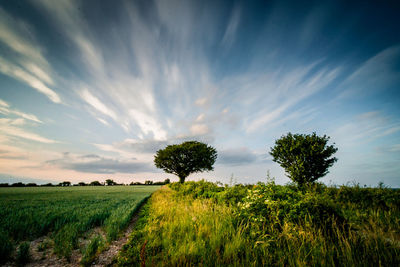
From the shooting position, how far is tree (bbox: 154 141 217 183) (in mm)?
33750

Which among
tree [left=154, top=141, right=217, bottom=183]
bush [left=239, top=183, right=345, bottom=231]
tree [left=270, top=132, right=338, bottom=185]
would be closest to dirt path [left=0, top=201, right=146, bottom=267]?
bush [left=239, top=183, right=345, bottom=231]

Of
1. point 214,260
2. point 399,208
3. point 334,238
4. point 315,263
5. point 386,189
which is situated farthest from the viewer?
point 386,189

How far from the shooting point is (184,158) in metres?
33.8

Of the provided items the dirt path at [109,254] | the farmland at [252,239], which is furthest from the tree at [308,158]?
the dirt path at [109,254]

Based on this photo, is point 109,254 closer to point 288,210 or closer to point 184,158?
point 288,210

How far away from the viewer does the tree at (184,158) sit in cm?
3375

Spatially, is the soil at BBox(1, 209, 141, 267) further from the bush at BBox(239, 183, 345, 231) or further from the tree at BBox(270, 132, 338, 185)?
the tree at BBox(270, 132, 338, 185)

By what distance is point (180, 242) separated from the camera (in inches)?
155

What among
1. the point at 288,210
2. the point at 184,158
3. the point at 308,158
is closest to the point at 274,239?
the point at 288,210

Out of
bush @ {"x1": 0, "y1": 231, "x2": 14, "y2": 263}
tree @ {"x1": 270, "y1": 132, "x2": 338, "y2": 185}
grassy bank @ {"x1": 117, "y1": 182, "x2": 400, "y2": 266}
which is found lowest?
bush @ {"x1": 0, "y1": 231, "x2": 14, "y2": 263}

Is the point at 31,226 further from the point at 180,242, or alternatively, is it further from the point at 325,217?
the point at 325,217

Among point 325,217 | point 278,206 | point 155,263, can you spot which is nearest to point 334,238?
point 325,217

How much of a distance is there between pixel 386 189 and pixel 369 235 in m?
8.01

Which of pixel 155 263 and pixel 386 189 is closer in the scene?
pixel 155 263
